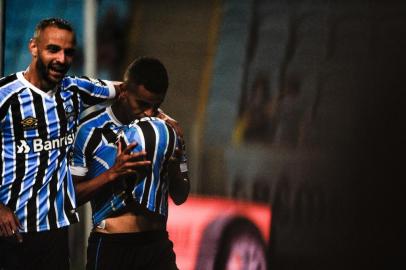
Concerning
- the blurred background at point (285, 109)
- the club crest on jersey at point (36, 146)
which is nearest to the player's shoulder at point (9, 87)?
the club crest on jersey at point (36, 146)

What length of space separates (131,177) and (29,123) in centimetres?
52

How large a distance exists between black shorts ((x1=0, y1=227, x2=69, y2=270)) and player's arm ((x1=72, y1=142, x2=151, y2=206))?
205 millimetres

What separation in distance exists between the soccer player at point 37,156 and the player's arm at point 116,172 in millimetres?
13

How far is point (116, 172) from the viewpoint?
344cm

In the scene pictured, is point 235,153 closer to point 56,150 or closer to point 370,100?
point 370,100

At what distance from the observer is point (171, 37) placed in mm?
4789

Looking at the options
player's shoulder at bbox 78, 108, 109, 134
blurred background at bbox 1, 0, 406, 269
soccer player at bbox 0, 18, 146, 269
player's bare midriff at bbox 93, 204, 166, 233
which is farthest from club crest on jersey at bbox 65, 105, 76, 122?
blurred background at bbox 1, 0, 406, 269

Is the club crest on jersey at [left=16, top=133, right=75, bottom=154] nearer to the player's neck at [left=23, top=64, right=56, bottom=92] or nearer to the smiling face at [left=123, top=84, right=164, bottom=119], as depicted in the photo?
the player's neck at [left=23, top=64, right=56, bottom=92]

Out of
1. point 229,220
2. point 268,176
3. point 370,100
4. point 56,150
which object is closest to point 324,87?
point 370,100

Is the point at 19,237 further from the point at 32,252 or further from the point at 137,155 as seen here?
the point at 137,155

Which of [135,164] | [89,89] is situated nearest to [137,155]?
[135,164]

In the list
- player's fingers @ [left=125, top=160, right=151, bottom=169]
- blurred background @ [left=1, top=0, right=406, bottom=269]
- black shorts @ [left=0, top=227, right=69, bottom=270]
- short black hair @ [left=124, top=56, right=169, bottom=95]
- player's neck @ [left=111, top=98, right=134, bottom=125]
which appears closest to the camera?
player's fingers @ [left=125, top=160, right=151, bottom=169]

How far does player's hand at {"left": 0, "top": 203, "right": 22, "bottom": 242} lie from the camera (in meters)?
3.41

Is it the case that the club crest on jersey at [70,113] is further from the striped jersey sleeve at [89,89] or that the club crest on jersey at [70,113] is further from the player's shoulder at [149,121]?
the player's shoulder at [149,121]
